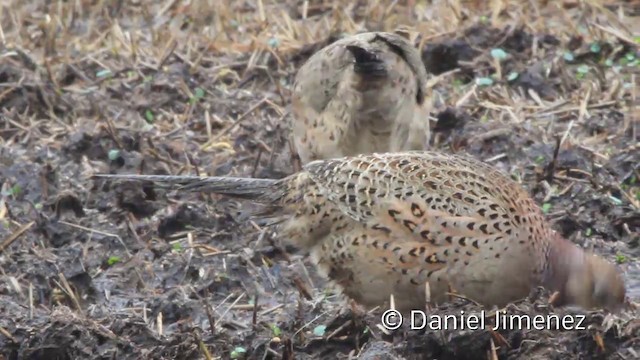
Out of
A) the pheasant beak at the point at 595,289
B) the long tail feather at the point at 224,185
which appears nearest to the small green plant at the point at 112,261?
the long tail feather at the point at 224,185

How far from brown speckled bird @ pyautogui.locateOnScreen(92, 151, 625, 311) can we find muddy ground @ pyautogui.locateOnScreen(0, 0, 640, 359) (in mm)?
177

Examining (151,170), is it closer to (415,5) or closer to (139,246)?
(139,246)

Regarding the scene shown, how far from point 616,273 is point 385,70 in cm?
191

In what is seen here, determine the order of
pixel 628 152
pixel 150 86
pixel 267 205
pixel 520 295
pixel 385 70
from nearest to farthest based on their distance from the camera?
pixel 520 295 < pixel 267 205 < pixel 385 70 < pixel 628 152 < pixel 150 86

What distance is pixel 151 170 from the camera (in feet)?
27.1

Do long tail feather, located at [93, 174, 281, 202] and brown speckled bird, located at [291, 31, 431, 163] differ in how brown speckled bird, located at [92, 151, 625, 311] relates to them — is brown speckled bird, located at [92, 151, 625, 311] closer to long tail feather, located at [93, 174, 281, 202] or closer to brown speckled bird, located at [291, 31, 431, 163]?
long tail feather, located at [93, 174, 281, 202]

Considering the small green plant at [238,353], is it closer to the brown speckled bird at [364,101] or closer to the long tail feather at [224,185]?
the long tail feather at [224,185]

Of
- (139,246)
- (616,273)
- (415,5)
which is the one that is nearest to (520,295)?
(616,273)

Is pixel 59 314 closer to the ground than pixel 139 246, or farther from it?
farther from it

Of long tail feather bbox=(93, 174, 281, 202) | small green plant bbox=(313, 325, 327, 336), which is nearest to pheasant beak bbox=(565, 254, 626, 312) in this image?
small green plant bbox=(313, 325, 327, 336)

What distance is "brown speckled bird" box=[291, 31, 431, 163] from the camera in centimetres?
736

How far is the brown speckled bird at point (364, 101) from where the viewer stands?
7.36 metres

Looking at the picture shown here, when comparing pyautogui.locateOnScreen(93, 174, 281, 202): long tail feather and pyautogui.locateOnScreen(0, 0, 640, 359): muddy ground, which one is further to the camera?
pyautogui.locateOnScreen(93, 174, 281, 202): long tail feather

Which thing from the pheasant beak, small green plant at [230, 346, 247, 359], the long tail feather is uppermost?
the pheasant beak
